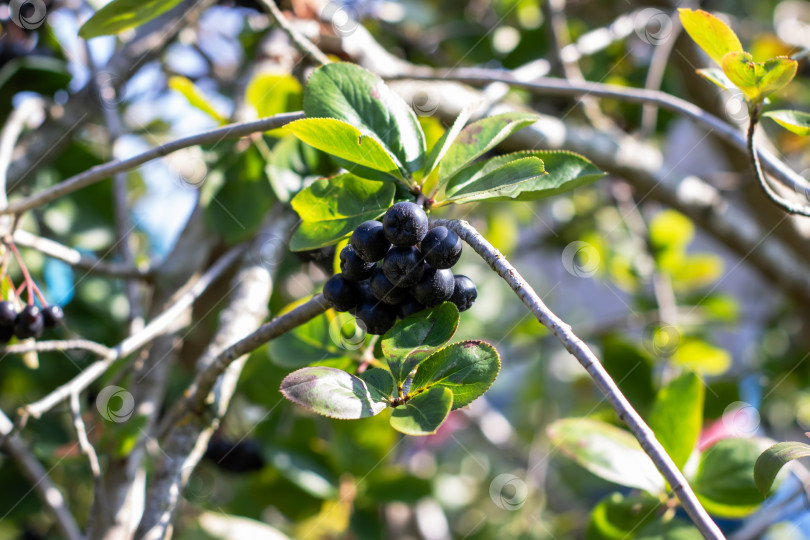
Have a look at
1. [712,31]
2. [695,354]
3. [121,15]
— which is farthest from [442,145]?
[695,354]

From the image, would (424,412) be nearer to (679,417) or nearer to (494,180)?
(494,180)

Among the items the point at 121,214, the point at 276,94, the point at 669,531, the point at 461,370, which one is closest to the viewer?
the point at 461,370

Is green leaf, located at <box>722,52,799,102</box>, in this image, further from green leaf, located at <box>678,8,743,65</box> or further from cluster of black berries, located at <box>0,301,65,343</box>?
cluster of black berries, located at <box>0,301,65,343</box>

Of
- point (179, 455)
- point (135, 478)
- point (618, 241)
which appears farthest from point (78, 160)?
point (618, 241)

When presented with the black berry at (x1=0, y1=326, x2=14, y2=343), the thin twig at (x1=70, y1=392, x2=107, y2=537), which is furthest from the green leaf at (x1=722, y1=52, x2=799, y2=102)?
the black berry at (x1=0, y1=326, x2=14, y2=343)

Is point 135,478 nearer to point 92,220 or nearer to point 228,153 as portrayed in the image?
point 228,153
